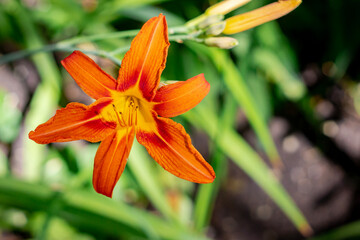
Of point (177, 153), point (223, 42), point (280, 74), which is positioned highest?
point (223, 42)

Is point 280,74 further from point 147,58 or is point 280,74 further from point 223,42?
point 147,58

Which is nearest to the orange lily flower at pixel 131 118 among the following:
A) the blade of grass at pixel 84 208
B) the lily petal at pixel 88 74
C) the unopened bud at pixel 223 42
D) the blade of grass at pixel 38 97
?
the lily petal at pixel 88 74

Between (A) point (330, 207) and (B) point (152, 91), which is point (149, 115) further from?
(A) point (330, 207)

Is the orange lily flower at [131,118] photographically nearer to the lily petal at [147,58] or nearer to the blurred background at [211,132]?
the lily petal at [147,58]

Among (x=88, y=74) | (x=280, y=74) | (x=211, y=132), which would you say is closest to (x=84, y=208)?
(x=211, y=132)

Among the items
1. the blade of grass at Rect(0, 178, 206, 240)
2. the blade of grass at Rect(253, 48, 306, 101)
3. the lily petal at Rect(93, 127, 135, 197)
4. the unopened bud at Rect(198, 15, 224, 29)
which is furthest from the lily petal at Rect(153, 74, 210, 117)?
the blade of grass at Rect(253, 48, 306, 101)

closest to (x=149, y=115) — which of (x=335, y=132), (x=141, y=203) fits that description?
(x=141, y=203)
